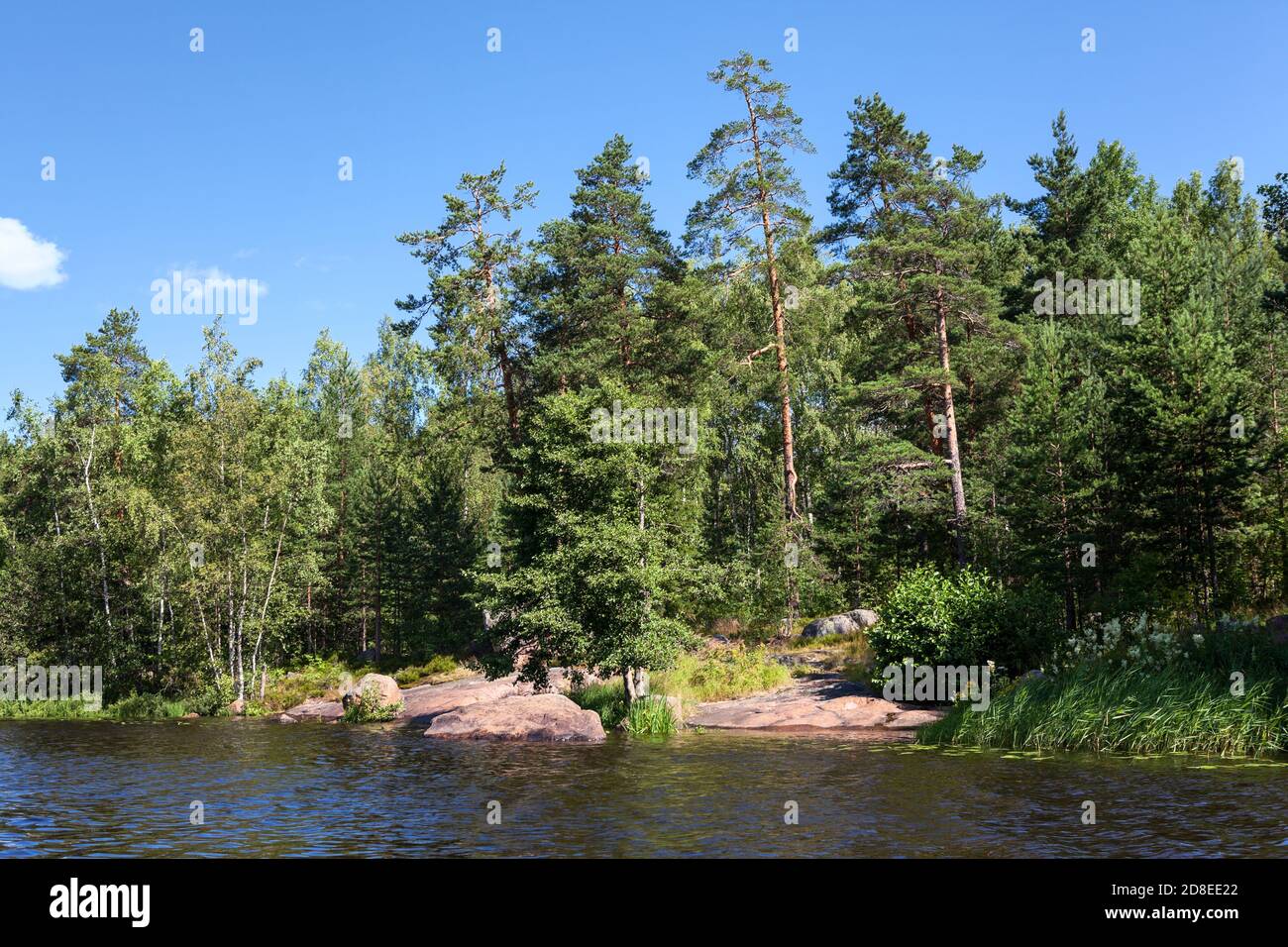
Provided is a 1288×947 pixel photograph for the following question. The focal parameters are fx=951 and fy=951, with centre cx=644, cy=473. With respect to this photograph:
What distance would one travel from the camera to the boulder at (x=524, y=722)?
28594 mm

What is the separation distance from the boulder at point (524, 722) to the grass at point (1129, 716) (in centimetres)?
1007

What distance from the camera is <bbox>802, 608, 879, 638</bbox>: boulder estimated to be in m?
41.3

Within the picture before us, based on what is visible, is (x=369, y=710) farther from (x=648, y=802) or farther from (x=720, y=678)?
(x=648, y=802)

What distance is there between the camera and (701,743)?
2602 cm

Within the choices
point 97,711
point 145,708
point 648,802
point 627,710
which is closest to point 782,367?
point 627,710

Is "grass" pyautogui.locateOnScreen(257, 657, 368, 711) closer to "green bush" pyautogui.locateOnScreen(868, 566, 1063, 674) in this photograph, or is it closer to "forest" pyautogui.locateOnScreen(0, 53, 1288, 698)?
"forest" pyautogui.locateOnScreen(0, 53, 1288, 698)

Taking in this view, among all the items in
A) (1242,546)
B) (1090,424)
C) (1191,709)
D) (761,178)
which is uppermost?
(761,178)

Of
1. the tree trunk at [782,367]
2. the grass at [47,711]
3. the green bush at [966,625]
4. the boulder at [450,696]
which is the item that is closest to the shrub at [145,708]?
the grass at [47,711]

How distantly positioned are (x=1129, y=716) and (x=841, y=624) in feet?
65.5

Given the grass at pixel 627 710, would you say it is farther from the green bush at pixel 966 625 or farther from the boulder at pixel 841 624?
the boulder at pixel 841 624

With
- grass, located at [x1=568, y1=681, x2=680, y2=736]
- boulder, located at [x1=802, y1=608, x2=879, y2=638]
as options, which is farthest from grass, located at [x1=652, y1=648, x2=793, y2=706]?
boulder, located at [x1=802, y1=608, x2=879, y2=638]
